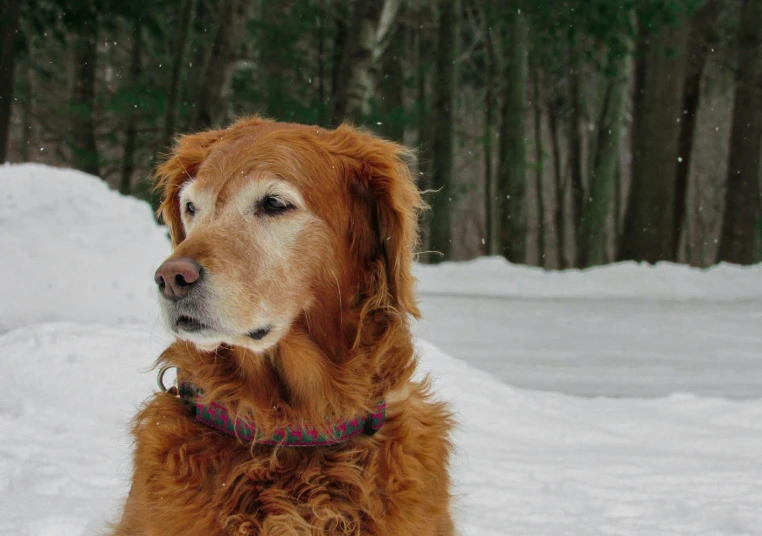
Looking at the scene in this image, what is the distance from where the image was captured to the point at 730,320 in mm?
11812

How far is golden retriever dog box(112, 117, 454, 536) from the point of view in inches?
110

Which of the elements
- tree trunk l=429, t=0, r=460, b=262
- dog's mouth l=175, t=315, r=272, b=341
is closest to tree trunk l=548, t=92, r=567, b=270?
tree trunk l=429, t=0, r=460, b=262

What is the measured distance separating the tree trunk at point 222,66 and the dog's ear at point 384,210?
11483mm

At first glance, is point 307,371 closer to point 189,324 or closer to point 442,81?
point 189,324

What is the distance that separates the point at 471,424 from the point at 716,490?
201 cm

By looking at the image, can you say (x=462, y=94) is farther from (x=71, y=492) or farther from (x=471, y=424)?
(x=71, y=492)

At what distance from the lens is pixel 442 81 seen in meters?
21.6

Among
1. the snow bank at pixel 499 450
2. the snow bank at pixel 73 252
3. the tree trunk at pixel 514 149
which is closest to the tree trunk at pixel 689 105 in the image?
the tree trunk at pixel 514 149

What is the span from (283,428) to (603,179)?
61.0 feet

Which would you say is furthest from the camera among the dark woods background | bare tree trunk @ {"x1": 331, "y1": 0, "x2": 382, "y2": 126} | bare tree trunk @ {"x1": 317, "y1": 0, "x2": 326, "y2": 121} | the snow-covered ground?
bare tree trunk @ {"x1": 317, "y1": 0, "x2": 326, "y2": 121}

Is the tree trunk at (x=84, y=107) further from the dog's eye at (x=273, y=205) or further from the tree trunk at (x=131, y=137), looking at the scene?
the dog's eye at (x=273, y=205)

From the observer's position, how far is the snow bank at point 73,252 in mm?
8234

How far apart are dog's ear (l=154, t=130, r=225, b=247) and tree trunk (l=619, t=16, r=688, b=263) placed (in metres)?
14.1

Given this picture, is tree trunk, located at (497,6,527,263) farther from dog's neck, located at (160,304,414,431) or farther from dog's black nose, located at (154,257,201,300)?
dog's black nose, located at (154,257,201,300)
